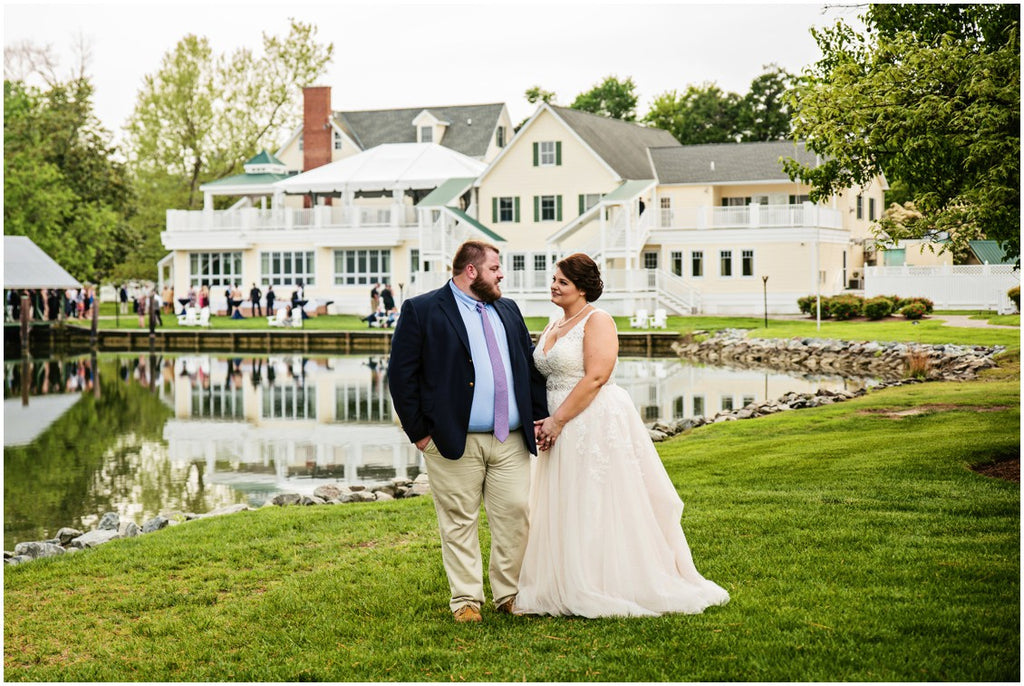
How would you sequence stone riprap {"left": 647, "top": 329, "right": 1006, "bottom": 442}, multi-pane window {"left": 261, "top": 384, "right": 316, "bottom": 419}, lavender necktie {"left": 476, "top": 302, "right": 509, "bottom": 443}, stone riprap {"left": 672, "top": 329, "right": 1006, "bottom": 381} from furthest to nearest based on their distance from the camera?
1. stone riprap {"left": 672, "top": 329, "right": 1006, "bottom": 381}
2. multi-pane window {"left": 261, "top": 384, "right": 316, "bottom": 419}
3. stone riprap {"left": 647, "top": 329, "right": 1006, "bottom": 442}
4. lavender necktie {"left": 476, "top": 302, "right": 509, "bottom": 443}

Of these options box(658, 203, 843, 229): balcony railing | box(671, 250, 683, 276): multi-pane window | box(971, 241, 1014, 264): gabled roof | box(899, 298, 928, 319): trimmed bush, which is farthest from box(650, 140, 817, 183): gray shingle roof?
box(899, 298, 928, 319): trimmed bush

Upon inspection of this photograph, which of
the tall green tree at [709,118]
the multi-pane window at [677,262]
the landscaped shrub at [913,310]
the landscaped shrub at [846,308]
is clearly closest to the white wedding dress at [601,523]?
the landscaped shrub at [913,310]

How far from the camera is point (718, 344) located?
35719mm

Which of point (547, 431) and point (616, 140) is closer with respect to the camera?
point (547, 431)

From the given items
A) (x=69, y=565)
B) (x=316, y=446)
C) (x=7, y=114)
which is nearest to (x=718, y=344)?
(x=316, y=446)

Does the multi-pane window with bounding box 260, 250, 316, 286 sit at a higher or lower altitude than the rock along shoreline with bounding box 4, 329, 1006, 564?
higher

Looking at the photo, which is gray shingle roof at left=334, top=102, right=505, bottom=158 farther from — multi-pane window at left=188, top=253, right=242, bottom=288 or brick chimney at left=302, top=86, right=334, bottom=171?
multi-pane window at left=188, top=253, right=242, bottom=288

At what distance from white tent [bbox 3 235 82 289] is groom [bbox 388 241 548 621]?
41.7 m

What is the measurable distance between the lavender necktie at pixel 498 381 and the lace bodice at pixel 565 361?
32 cm

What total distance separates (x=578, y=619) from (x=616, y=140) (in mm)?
48524

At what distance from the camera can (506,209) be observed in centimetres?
5109

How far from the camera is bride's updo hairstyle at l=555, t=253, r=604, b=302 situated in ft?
22.1

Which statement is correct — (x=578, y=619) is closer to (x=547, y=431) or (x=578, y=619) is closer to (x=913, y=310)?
(x=547, y=431)

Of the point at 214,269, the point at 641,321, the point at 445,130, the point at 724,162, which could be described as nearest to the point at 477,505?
the point at 641,321
